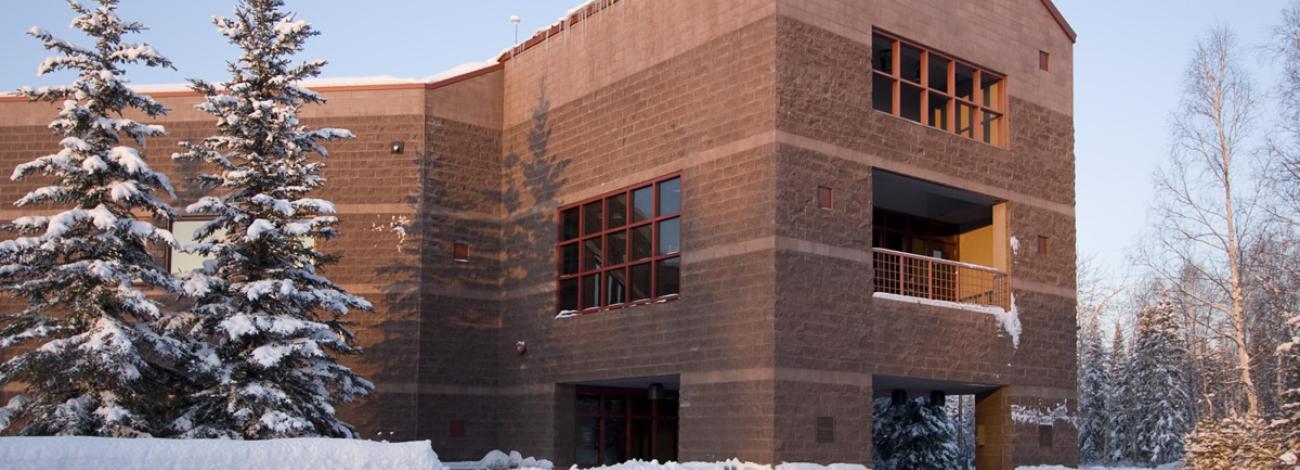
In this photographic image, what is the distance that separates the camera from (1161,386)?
55.0 metres

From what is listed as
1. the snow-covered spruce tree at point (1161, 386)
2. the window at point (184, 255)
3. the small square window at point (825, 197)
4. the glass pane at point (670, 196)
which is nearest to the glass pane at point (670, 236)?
the glass pane at point (670, 196)

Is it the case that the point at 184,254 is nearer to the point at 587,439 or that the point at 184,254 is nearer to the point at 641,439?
the point at 587,439

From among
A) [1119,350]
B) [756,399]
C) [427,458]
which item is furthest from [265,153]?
[1119,350]

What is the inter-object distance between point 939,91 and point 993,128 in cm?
146

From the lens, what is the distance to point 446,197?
2538 cm

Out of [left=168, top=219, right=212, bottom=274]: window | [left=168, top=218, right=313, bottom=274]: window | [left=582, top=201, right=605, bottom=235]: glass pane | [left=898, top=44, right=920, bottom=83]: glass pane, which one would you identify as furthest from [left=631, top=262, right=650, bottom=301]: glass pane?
[left=168, top=219, right=212, bottom=274]: window

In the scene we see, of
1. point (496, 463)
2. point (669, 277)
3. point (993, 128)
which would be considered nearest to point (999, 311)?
point (993, 128)

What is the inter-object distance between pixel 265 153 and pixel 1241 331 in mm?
23389

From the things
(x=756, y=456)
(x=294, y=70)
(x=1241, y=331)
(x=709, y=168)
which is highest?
(x=294, y=70)

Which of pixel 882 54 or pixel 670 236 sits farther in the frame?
pixel 882 54

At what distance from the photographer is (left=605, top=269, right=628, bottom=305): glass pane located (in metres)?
22.7

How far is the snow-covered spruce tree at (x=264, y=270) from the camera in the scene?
19609 mm

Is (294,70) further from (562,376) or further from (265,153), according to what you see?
(562,376)

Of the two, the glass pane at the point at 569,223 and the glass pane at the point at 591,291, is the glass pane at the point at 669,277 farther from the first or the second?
the glass pane at the point at 569,223
